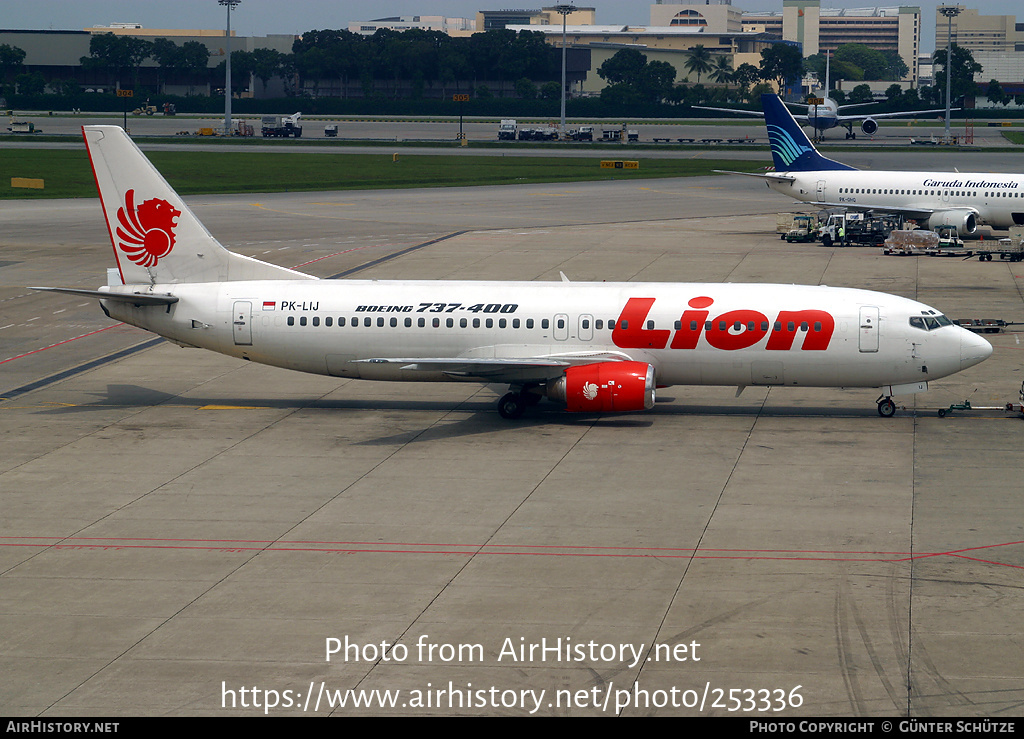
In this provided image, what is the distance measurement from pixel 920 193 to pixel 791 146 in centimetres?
1054

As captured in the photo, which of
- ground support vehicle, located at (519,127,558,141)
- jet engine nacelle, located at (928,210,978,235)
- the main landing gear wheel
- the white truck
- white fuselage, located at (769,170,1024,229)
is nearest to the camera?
the main landing gear wheel

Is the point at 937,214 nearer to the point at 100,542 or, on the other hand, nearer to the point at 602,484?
the point at 602,484

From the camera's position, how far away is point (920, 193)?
272 ft

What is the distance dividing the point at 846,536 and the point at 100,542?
16.9m

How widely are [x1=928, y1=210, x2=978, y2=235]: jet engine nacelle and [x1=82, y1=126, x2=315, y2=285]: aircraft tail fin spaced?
55.1m

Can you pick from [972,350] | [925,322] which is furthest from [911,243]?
[925,322]

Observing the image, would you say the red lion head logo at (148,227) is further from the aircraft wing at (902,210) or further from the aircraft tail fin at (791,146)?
the aircraft tail fin at (791,146)

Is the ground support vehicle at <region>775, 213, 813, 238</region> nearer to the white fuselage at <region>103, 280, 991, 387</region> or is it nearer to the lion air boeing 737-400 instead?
the lion air boeing 737-400

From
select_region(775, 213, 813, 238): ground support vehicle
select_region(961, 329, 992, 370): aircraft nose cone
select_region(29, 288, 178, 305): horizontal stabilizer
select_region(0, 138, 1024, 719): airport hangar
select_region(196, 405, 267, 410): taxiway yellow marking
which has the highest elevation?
select_region(775, 213, 813, 238): ground support vehicle

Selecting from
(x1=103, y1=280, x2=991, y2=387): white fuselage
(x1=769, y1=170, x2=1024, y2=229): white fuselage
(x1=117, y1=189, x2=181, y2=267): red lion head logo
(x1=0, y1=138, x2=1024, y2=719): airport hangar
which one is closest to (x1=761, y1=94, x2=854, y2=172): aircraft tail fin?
(x1=769, y1=170, x2=1024, y2=229): white fuselage

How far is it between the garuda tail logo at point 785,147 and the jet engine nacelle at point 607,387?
56564mm

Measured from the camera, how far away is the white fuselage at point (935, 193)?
82.1m

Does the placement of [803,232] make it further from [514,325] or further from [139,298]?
[139,298]

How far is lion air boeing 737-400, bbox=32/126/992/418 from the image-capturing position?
123ft
